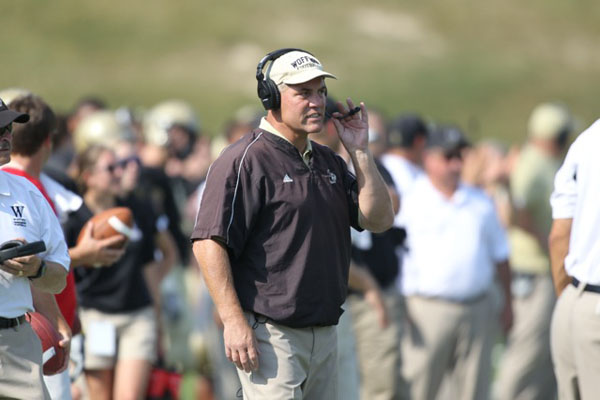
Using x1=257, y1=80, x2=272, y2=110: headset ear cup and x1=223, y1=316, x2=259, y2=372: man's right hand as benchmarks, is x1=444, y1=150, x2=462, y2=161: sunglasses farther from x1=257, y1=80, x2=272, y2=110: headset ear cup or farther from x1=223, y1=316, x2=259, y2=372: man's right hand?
x1=223, y1=316, x2=259, y2=372: man's right hand

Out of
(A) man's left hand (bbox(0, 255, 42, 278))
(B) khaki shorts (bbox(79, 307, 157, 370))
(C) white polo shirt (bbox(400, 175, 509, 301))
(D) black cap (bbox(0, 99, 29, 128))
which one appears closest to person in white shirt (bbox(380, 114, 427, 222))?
(C) white polo shirt (bbox(400, 175, 509, 301))

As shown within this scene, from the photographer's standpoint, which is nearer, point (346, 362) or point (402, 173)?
point (346, 362)

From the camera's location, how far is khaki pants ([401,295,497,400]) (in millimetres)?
8883

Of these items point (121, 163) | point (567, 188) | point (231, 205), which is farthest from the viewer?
point (121, 163)

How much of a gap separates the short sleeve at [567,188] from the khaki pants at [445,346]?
2844 mm

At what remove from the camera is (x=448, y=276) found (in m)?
8.84

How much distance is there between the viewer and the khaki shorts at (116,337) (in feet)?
25.2

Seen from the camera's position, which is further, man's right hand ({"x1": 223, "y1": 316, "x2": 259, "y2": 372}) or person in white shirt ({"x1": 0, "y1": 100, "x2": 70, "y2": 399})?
man's right hand ({"x1": 223, "y1": 316, "x2": 259, "y2": 372})

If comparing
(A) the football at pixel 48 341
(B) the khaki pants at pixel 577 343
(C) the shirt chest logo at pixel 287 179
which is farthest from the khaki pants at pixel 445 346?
(A) the football at pixel 48 341

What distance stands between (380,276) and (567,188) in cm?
291

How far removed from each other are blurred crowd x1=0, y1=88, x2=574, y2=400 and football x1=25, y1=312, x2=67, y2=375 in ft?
3.03

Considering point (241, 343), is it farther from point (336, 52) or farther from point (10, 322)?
point (336, 52)

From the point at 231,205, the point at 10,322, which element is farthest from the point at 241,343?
the point at 10,322

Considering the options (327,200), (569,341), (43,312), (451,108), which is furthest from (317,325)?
(451,108)
